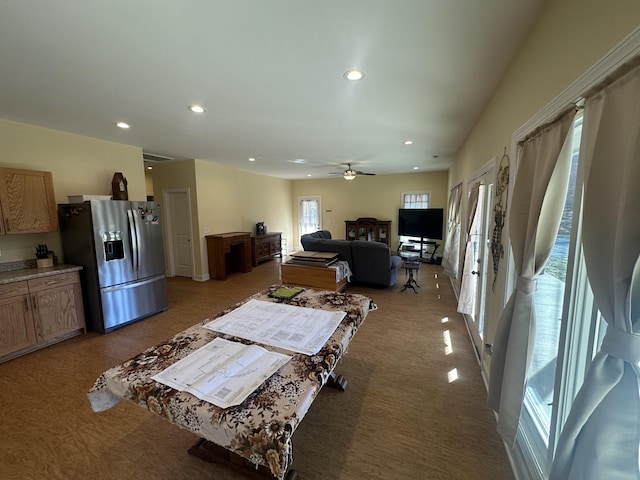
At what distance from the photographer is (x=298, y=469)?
1568 millimetres

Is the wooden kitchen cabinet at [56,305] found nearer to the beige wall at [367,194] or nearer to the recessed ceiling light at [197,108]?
the recessed ceiling light at [197,108]

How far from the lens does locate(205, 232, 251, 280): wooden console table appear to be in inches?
221

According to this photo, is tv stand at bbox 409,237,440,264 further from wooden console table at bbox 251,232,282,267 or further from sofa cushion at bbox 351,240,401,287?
wooden console table at bbox 251,232,282,267

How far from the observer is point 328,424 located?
6.23 feet

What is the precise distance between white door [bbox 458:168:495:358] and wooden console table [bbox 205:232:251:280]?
4616 mm

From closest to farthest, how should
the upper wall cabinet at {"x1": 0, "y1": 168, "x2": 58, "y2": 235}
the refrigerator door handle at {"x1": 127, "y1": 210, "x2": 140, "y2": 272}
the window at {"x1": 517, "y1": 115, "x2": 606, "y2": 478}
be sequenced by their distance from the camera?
the window at {"x1": 517, "y1": 115, "x2": 606, "y2": 478}, the upper wall cabinet at {"x1": 0, "y1": 168, "x2": 58, "y2": 235}, the refrigerator door handle at {"x1": 127, "y1": 210, "x2": 140, "y2": 272}

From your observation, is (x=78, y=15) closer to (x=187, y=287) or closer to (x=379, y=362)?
(x=379, y=362)

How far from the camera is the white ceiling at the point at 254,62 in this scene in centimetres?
139

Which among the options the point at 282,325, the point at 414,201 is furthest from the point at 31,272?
the point at 414,201

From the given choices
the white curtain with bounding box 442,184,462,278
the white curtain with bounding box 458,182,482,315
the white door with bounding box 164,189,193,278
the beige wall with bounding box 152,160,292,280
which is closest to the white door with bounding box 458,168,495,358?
the white curtain with bounding box 458,182,482,315

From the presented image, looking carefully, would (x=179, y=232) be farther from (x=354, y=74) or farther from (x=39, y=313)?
(x=354, y=74)

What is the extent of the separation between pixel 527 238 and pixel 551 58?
96 cm

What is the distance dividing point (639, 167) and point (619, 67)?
36 centimetres

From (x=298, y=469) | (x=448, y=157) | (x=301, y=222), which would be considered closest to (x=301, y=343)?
(x=298, y=469)
